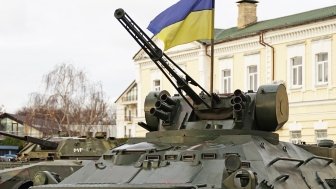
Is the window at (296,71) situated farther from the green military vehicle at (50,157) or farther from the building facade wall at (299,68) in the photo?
the green military vehicle at (50,157)

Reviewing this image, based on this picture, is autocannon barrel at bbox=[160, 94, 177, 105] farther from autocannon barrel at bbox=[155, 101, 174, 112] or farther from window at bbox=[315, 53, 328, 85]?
window at bbox=[315, 53, 328, 85]

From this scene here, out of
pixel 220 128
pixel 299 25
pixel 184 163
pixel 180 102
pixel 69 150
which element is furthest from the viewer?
pixel 299 25

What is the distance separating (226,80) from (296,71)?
4.58m

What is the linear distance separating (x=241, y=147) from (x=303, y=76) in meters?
24.8

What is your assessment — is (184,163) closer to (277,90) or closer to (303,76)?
(277,90)

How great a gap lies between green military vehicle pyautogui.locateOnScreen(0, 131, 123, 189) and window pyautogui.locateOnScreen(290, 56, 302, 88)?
13054 mm

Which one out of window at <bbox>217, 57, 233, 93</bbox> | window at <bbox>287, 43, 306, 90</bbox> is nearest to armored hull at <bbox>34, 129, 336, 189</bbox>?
window at <bbox>287, 43, 306, 90</bbox>

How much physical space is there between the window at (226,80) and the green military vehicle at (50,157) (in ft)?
46.9

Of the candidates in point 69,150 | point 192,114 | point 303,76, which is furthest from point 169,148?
point 303,76

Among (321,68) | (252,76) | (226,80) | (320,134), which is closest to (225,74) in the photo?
(226,80)

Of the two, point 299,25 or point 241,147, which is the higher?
point 299,25

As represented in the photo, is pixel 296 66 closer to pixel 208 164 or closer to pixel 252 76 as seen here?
pixel 252 76

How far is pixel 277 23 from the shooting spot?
37.3 metres

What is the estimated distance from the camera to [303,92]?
35562 mm
